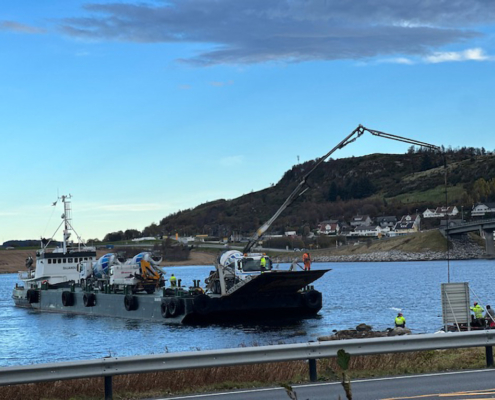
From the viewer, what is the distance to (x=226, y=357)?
15484 mm

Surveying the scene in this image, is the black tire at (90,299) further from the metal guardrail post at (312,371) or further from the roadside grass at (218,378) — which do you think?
the metal guardrail post at (312,371)

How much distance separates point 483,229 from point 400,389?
536ft

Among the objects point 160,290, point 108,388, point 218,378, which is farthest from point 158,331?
point 108,388

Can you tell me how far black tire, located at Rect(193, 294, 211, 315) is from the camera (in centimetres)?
4912

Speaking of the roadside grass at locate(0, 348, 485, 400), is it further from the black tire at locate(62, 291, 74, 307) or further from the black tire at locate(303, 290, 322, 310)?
the black tire at locate(62, 291, 74, 307)

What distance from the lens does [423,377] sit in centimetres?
1658

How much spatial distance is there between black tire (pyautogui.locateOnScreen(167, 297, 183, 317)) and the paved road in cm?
3434

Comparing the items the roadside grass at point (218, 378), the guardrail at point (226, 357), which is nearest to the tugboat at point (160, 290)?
the roadside grass at point (218, 378)

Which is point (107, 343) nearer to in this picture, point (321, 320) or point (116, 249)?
point (321, 320)

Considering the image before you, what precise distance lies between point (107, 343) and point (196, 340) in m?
5.13

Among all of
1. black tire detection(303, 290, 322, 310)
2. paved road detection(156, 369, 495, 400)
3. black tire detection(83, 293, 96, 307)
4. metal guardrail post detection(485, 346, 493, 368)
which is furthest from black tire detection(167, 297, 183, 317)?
paved road detection(156, 369, 495, 400)

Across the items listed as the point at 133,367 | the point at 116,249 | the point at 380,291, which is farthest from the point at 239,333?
the point at 116,249

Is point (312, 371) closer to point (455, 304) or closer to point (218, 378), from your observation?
point (218, 378)

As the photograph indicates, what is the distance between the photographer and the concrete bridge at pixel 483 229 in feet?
559
